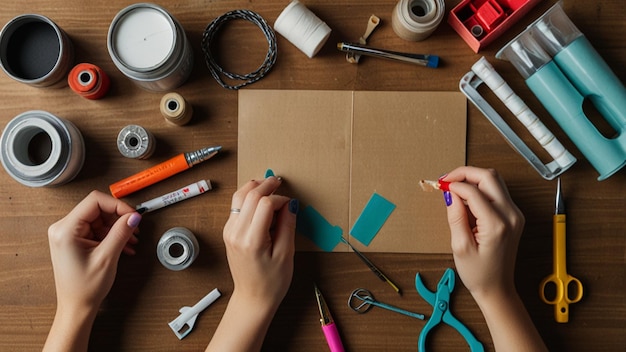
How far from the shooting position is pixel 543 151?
0.91 metres

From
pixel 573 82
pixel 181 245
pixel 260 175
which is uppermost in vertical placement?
pixel 573 82

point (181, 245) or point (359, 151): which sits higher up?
point (359, 151)

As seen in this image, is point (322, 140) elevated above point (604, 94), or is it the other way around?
point (604, 94)

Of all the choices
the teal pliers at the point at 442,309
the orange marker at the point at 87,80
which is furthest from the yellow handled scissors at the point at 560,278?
the orange marker at the point at 87,80

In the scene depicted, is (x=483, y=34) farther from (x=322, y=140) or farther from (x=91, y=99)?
(x=91, y=99)

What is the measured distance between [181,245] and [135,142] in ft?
0.70

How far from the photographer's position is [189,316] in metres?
0.90

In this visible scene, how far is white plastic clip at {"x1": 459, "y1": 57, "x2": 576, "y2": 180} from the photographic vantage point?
2.88 feet

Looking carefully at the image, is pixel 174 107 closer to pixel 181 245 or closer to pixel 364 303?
pixel 181 245

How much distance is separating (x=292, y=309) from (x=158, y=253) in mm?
276

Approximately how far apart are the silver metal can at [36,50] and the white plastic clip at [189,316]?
0.51 m

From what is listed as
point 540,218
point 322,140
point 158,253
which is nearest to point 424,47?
point 322,140

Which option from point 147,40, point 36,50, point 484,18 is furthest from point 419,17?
point 36,50

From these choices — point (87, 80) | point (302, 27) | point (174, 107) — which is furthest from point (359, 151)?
point (87, 80)
